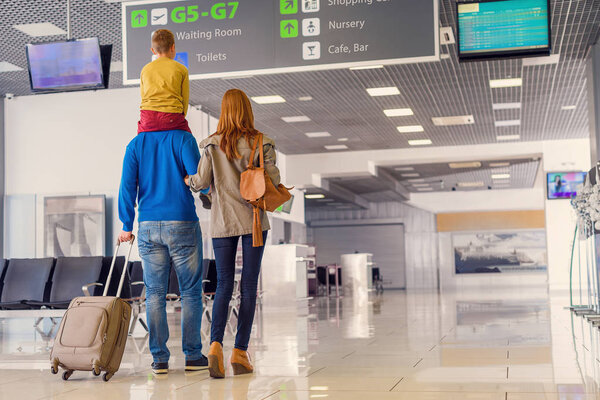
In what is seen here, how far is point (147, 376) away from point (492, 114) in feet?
34.2

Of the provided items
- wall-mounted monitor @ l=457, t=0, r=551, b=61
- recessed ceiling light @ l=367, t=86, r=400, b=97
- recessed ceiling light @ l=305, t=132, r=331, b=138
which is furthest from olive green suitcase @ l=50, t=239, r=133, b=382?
recessed ceiling light @ l=305, t=132, r=331, b=138

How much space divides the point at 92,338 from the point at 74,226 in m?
7.35

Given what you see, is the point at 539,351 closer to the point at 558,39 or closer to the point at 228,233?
the point at 228,233

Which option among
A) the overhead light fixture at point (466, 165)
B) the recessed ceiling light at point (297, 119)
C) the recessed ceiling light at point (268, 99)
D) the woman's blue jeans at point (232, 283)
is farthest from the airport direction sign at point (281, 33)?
the overhead light fixture at point (466, 165)

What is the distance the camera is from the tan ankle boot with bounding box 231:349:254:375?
372 centimetres

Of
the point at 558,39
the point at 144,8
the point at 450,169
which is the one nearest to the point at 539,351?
the point at 144,8

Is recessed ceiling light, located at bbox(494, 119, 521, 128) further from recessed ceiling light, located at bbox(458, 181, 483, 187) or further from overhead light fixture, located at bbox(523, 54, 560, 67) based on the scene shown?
recessed ceiling light, located at bbox(458, 181, 483, 187)

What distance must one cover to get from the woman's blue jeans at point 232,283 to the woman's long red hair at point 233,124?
1.47ft

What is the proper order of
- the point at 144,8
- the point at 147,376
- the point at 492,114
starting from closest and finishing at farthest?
the point at 147,376, the point at 144,8, the point at 492,114

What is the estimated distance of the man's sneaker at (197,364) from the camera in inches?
153

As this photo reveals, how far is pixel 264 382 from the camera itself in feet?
11.4

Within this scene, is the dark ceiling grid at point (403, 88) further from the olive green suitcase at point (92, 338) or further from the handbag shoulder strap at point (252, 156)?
the olive green suitcase at point (92, 338)

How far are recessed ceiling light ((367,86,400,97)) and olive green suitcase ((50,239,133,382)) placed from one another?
7852 millimetres

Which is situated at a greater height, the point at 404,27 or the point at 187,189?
the point at 404,27
